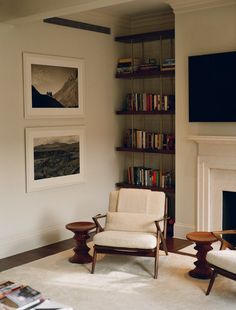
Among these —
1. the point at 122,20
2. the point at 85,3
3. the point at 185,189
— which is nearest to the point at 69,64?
the point at 122,20

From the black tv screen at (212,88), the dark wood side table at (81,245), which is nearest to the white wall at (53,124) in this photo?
the dark wood side table at (81,245)

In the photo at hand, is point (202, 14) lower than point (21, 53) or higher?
higher

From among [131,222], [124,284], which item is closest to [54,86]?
[131,222]

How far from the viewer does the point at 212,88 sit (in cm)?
550

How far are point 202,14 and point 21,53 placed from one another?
2187 mm

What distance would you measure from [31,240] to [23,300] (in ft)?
8.27

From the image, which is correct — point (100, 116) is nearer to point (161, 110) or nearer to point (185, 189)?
point (161, 110)

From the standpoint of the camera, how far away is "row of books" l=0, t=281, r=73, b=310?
311 cm

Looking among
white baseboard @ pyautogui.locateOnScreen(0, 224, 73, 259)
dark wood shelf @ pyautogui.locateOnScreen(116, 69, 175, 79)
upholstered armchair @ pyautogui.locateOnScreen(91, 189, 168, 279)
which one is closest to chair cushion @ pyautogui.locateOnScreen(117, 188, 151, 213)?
upholstered armchair @ pyautogui.locateOnScreen(91, 189, 168, 279)

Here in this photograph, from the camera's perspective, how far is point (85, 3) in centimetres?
431

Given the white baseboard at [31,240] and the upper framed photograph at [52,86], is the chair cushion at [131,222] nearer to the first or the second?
the white baseboard at [31,240]

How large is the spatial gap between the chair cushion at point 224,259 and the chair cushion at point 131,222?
944 mm

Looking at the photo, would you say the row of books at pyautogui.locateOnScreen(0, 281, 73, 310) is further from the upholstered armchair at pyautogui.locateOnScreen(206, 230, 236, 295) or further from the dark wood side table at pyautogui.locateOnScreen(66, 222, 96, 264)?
the dark wood side table at pyautogui.locateOnScreen(66, 222, 96, 264)

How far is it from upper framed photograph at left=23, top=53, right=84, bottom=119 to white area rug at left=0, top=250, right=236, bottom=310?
1.80m
